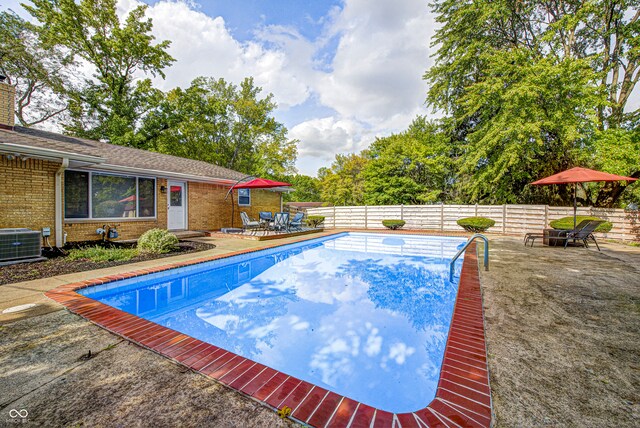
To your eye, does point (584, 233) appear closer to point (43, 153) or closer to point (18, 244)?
point (18, 244)

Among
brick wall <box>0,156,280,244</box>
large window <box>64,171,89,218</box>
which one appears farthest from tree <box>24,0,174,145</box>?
large window <box>64,171,89,218</box>

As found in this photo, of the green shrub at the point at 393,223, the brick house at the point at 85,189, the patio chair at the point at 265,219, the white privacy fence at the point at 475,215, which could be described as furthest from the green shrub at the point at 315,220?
the brick house at the point at 85,189

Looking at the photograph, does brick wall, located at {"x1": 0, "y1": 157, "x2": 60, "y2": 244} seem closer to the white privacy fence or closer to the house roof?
the house roof

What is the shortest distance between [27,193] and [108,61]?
19693 mm

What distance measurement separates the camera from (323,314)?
4.56m

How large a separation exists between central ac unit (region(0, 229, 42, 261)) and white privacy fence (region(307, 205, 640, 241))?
1472cm

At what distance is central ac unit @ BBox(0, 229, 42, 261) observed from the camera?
5793 mm

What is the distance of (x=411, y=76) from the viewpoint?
17438 mm

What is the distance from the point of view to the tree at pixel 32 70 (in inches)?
666

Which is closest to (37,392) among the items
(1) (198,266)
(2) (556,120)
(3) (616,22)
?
(1) (198,266)

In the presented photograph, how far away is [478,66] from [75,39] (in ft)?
91.9

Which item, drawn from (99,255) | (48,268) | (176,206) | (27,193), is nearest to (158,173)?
(176,206)

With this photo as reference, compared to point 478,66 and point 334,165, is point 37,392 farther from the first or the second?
point 334,165

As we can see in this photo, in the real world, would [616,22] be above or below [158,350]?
above
